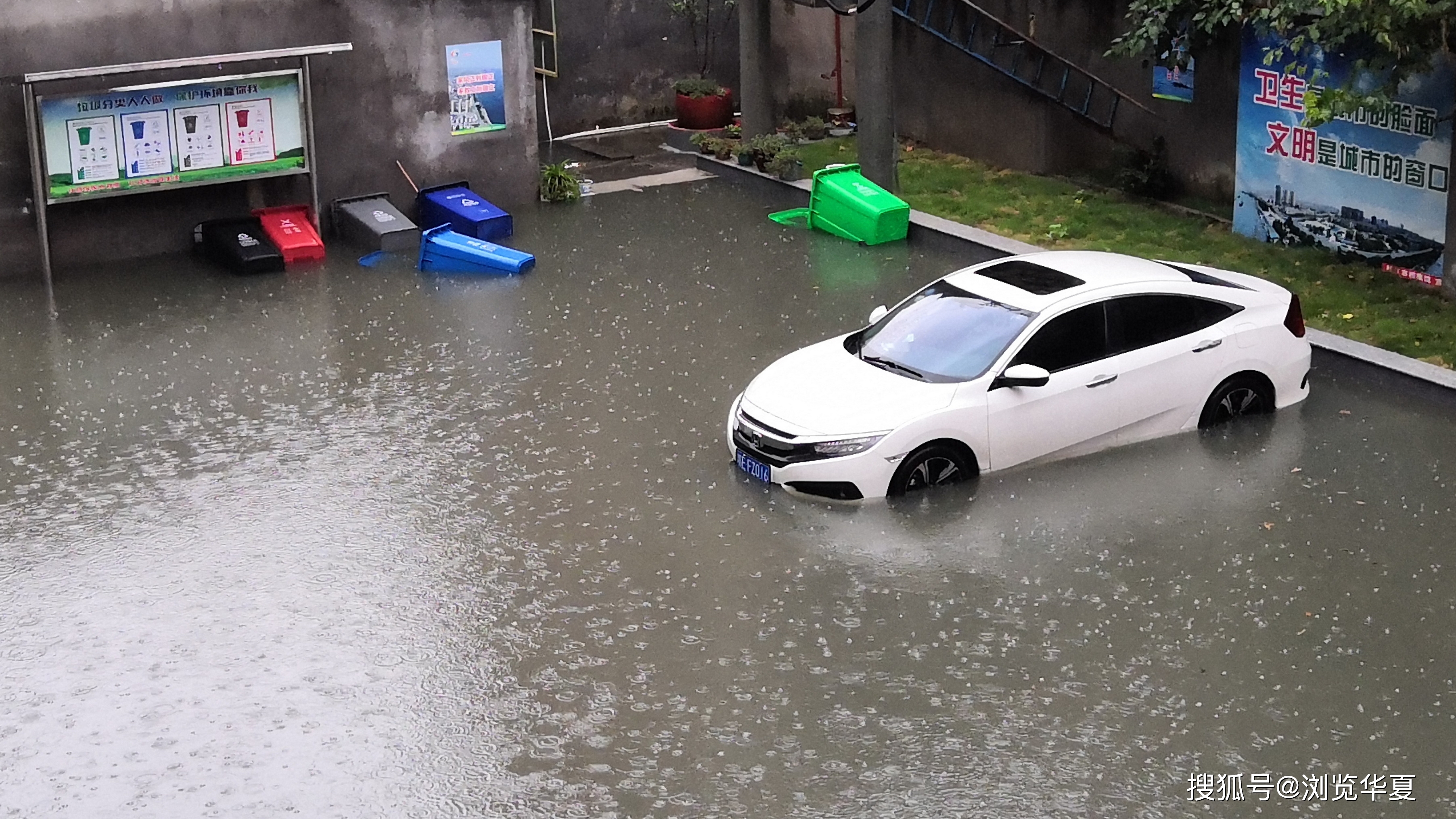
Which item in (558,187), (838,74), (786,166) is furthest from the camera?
(838,74)

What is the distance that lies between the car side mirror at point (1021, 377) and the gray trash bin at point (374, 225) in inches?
376

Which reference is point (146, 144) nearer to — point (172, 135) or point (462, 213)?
point (172, 135)

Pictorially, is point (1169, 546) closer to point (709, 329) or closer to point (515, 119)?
point (709, 329)

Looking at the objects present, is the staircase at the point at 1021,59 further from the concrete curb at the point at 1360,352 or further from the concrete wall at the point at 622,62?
the concrete wall at the point at 622,62

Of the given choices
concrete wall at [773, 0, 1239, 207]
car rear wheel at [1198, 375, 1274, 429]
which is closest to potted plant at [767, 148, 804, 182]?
concrete wall at [773, 0, 1239, 207]

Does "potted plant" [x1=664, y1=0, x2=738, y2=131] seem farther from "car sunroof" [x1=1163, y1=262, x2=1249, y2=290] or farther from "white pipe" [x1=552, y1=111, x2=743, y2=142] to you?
"car sunroof" [x1=1163, y1=262, x2=1249, y2=290]

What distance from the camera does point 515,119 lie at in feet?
69.6

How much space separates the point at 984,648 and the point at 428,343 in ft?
25.5

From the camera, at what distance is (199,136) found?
1856cm

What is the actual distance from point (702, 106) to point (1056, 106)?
6.15 meters

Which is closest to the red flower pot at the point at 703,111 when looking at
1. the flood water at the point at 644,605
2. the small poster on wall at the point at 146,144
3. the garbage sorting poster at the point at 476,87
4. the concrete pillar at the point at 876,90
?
the garbage sorting poster at the point at 476,87

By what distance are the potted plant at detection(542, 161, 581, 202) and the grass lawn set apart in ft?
11.6

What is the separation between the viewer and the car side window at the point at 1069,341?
38.3 ft

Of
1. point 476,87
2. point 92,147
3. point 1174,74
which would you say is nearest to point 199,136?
point 92,147
